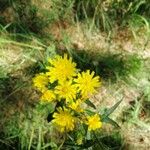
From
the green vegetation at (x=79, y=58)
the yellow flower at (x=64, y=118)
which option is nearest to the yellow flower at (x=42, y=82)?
the yellow flower at (x=64, y=118)

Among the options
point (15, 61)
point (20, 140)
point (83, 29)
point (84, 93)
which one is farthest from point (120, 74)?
point (84, 93)

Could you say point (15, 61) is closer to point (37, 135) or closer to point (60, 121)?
point (37, 135)

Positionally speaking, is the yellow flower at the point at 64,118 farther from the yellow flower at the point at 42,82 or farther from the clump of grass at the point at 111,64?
the clump of grass at the point at 111,64

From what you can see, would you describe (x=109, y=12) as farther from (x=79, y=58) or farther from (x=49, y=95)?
(x=49, y=95)

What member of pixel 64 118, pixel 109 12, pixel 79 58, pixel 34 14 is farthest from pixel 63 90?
pixel 109 12

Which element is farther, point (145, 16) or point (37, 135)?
point (145, 16)
